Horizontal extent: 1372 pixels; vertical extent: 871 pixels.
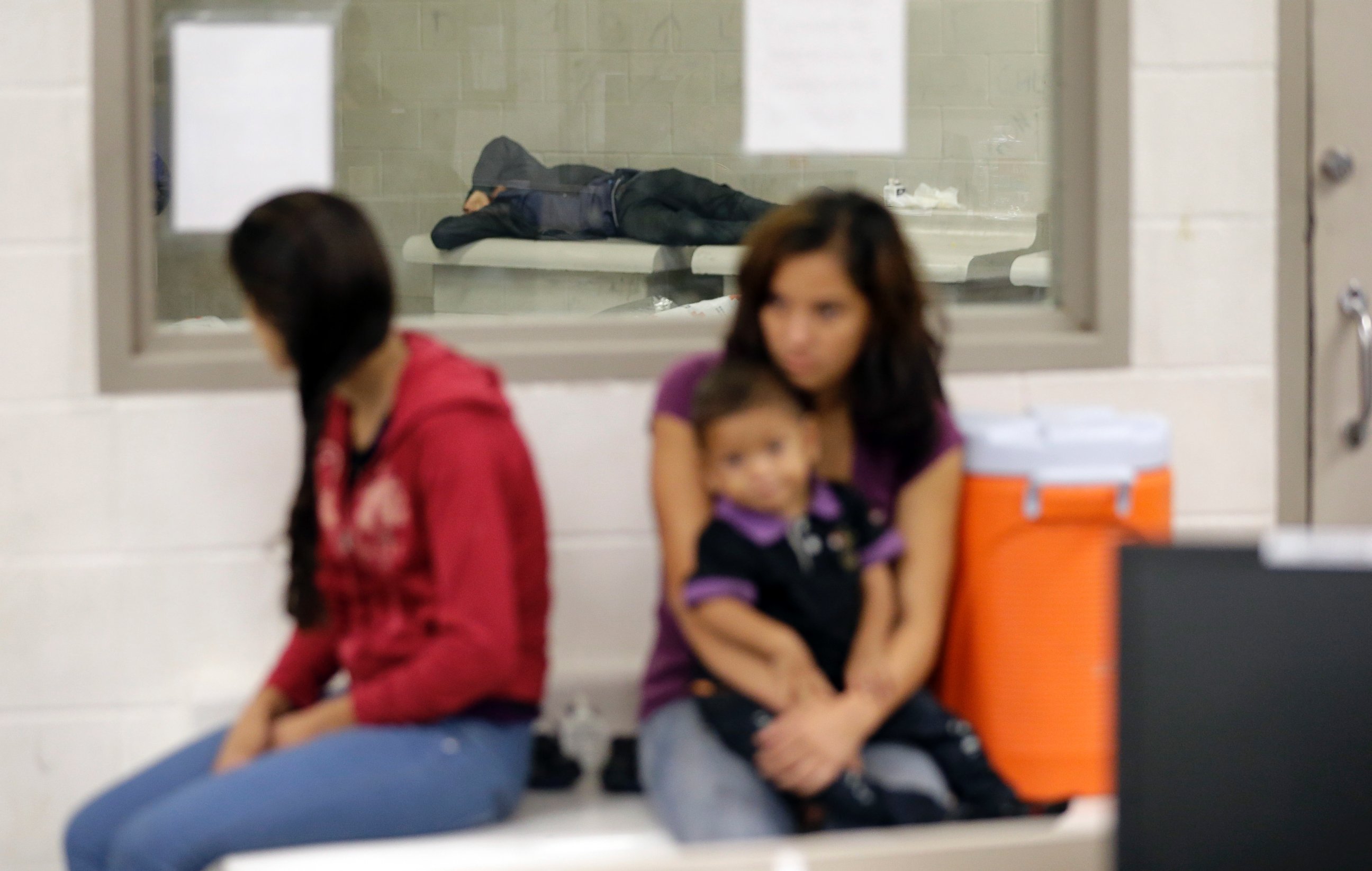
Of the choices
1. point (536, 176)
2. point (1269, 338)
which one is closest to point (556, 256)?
point (536, 176)

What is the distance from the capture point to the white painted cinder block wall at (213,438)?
2385mm

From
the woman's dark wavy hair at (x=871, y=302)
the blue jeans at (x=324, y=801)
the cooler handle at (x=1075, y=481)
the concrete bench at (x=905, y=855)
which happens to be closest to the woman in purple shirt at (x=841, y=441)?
the woman's dark wavy hair at (x=871, y=302)

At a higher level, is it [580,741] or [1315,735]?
[1315,735]

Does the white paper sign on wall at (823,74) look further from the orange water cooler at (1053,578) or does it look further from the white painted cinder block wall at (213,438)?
the orange water cooler at (1053,578)

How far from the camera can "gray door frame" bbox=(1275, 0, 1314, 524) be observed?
255 centimetres

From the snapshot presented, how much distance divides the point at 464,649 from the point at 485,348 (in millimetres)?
820

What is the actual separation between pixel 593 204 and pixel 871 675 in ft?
3.69

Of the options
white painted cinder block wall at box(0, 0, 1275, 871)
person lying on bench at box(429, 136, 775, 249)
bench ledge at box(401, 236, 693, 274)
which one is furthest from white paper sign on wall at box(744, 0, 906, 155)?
white painted cinder block wall at box(0, 0, 1275, 871)

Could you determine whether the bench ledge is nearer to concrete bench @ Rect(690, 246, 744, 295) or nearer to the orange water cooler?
concrete bench @ Rect(690, 246, 744, 295)

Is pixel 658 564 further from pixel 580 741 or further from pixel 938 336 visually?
pixel 938 336

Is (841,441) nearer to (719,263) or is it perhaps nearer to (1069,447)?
(1069,447)

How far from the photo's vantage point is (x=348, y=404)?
199 centimetres

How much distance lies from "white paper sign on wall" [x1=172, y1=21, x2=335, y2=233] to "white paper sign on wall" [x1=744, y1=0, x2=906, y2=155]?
0.75m

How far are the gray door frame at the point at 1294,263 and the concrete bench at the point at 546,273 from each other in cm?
106
